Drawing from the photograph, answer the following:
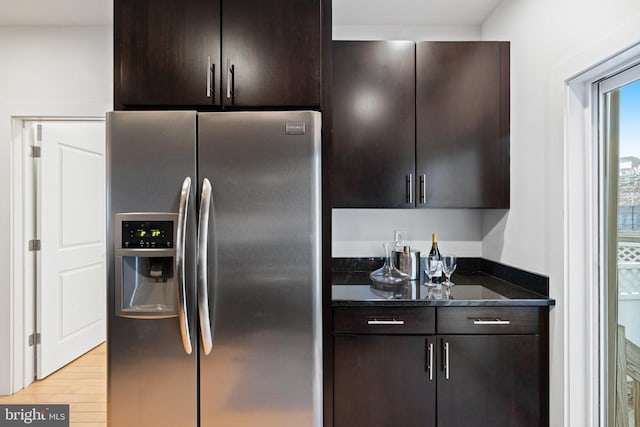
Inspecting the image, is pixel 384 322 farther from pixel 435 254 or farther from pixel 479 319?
pixel 435 254

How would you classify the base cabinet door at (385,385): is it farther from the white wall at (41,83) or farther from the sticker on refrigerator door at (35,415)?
the white wall at (41,83)

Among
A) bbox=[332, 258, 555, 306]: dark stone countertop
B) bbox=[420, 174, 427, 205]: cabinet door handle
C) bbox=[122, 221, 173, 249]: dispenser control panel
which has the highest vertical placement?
bbox=[420, 174, 427, 205]: cabinet door handle

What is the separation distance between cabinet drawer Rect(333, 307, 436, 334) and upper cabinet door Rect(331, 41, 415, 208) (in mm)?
607

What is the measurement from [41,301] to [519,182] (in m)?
3.31

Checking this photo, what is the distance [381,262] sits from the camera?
2373mm

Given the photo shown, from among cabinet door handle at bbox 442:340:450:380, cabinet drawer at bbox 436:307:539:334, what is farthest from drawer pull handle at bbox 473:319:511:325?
cabinet door handle at bbox 442:340:450:380

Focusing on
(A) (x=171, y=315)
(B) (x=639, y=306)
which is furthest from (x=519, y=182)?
(A) (x=171, y=315)

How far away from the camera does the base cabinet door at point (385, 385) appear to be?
1716 mm

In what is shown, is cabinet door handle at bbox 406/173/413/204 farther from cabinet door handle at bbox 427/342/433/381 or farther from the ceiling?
the ceiling

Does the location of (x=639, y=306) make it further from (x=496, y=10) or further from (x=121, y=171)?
(x=121, y=171)

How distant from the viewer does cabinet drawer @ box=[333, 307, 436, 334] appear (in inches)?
67.4

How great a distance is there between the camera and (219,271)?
4.90 feet

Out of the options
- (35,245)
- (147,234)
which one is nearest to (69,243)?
(35,245)

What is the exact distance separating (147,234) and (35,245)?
1.86 metres
